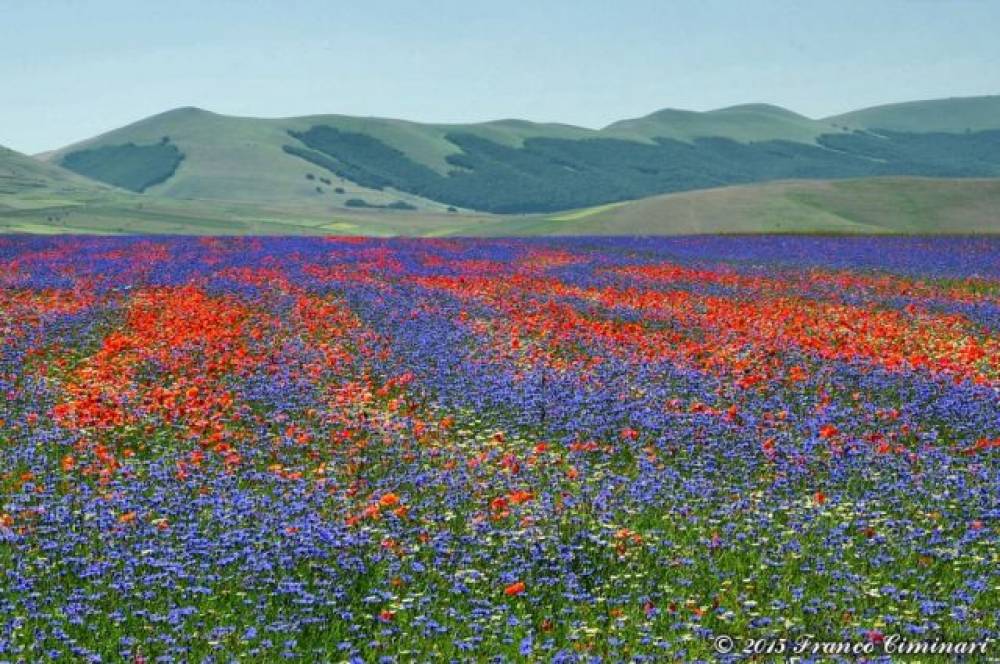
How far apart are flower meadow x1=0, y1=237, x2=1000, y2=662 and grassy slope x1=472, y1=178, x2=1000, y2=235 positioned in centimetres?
4175

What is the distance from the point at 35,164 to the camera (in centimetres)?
14100

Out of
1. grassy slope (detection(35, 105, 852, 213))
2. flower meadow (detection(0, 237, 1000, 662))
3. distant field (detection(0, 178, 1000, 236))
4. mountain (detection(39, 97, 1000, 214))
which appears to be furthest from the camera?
mountain (detection(39, 97, 1000, 214))

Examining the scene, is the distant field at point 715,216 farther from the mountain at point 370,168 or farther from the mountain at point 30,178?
the mountain at point 370,168

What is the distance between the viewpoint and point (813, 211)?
66.0m

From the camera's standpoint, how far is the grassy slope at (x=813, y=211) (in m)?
61.6

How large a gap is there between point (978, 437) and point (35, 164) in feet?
484

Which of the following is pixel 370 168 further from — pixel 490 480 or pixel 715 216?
pixel 490 480

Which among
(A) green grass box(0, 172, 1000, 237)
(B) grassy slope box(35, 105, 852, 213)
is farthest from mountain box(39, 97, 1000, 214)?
(A) green grass box(0, 172, 1000, 237)

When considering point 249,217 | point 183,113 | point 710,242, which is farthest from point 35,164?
point 710,242

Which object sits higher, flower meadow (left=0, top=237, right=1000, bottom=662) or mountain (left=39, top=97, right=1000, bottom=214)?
mountain (left=39, top=97, right=1000, bottom=214)

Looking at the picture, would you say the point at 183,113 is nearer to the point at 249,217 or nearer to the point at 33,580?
the point at 249,217

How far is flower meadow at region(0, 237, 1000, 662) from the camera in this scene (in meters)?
6.44

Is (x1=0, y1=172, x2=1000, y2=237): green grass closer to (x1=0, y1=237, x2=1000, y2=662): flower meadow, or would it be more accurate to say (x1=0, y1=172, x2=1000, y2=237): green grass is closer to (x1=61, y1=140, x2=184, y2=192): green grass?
(x1=0, y1=237, x2=1000, y2=662): flower meadow

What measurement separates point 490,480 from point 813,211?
60.3 metres
